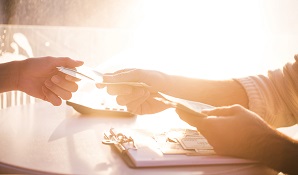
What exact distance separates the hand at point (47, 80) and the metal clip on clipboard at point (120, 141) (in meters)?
0.33

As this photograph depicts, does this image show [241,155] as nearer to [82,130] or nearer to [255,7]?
[82,130]

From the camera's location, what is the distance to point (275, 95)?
1.24 m

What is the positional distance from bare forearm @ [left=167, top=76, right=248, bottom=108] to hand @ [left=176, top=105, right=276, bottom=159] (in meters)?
0.46

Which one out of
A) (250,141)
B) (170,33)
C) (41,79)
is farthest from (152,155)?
(170,33)

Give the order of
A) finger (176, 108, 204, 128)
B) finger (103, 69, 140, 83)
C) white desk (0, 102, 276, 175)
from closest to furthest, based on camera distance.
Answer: white desk (0, 102, 276, 175)
finger (176, 108, 204, 128)
finger (103, 69, 140, 83)

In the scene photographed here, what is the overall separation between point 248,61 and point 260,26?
1.10 feet

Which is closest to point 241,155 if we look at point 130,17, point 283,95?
point 283,95

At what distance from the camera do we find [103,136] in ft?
3.04

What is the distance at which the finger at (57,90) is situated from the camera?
3.81 feet

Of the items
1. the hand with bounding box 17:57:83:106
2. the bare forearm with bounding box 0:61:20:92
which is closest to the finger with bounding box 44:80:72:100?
the hand with bounding box 17:57:83:106

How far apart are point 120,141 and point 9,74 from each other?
583 mm

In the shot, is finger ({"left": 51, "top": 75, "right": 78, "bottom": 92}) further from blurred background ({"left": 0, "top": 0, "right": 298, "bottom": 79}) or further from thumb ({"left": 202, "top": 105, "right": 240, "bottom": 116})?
blurred background ({"left": 0, "top": 0, "right": 298, "bottom": 79})

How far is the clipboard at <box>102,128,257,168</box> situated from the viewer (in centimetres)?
71

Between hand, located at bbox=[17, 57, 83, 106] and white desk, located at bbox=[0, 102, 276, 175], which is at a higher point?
hand, located at bbox=[17, 57, 83, 106]
